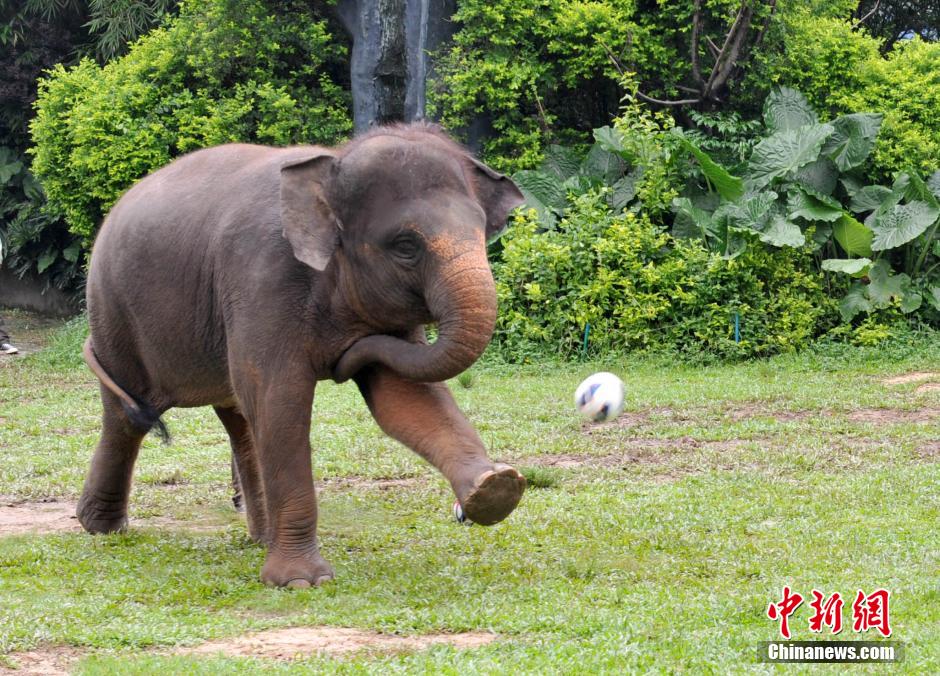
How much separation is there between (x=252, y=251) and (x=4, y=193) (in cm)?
1711

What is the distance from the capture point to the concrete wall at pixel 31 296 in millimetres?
21672

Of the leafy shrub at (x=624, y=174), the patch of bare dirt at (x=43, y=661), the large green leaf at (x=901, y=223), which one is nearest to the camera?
the patch of bare dirt at (x=43, y=661)

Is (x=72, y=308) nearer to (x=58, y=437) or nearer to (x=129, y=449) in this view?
(x=58, y=437)

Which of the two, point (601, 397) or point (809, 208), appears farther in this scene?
point (809, 208)

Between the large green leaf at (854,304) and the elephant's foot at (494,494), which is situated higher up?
the elephant's foot at (494,494)

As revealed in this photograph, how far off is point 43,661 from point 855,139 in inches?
463

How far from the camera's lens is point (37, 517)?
7961 mm

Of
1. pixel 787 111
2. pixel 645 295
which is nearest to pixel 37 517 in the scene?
pixel 645 295

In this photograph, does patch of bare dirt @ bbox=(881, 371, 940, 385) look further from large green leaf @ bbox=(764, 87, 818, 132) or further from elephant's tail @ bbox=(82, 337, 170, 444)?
elephant's tail @ bbox=(82, 337, 170, 444)

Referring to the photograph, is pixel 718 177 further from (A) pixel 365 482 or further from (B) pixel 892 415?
(A) pixel 365 482

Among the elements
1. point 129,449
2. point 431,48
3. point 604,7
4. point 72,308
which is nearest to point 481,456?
point 129,449

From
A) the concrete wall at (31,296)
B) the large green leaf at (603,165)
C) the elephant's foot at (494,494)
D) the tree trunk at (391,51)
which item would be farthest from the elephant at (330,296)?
the concrete wall at (31,296)

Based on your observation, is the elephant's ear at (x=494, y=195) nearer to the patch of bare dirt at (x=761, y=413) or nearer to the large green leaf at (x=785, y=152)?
the patch of bare dirt at (x=761, y=413)

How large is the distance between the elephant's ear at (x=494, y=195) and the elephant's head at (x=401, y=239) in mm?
101
